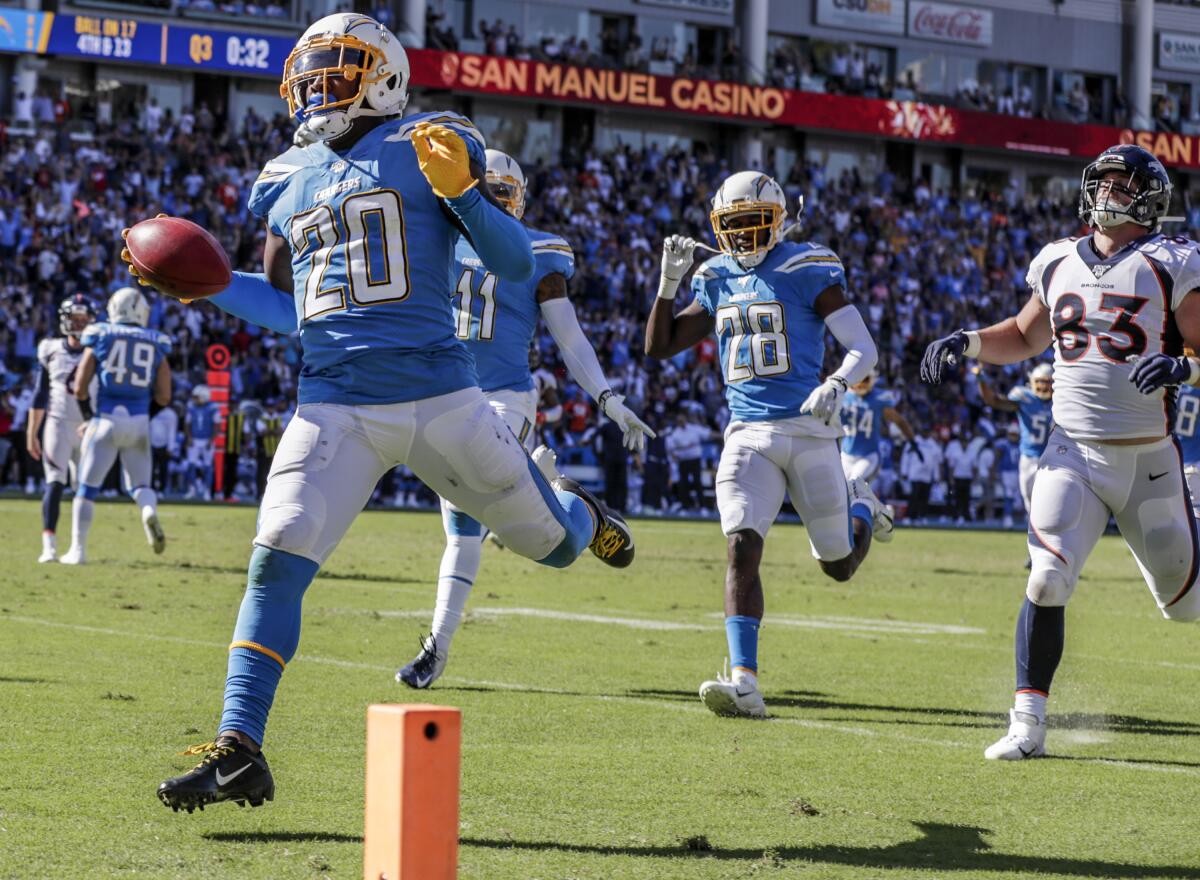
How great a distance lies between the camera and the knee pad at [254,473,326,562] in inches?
169

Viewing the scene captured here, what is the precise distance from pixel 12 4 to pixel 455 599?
29.9 meters

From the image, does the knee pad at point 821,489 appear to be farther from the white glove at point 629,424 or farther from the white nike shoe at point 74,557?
the white nike shoe at point 74,557

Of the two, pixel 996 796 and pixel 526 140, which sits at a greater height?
pixel 526 140

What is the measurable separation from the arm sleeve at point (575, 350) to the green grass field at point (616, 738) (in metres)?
1.25

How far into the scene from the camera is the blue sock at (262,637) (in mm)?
4152

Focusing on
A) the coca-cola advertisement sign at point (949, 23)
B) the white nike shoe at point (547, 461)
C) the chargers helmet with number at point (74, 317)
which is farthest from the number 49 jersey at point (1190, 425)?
the coca-cola advertisement sign at point (949, 23)

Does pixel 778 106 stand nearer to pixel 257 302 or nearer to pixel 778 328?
pixel 778 328

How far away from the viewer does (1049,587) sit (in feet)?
19.0

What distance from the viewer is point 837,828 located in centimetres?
442

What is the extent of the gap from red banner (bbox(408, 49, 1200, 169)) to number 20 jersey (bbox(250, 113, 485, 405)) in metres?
29.9

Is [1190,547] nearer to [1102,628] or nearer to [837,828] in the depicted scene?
[837,828]

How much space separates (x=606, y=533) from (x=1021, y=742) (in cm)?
156

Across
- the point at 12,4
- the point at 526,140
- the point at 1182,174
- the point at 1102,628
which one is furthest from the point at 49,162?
the point at 1182,174

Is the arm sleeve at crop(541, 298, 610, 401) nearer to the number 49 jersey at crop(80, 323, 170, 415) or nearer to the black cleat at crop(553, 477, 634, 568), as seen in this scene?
the black cleat at crop(553, 477, 634, 568)
